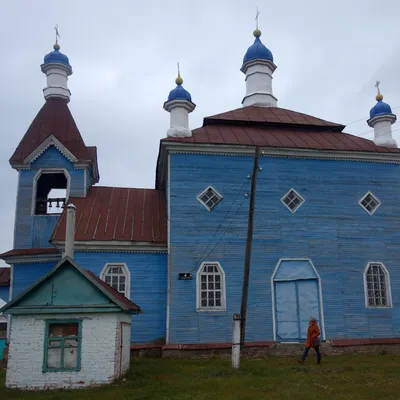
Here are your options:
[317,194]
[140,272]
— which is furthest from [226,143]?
[140,272]

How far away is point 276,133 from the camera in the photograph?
59.7 ft

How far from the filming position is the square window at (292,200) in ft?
54.7

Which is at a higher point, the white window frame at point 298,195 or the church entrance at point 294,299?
the white window frame at point 298,195

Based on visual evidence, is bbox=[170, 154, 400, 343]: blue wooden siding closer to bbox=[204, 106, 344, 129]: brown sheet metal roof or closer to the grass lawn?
bbox=[204, 106, 344, 129]: brown sheet metal roof

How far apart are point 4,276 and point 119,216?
197 inches

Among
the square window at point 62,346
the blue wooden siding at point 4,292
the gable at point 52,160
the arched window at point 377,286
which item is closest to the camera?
the square window at point 62,346

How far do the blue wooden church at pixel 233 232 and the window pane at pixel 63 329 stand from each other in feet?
16.9

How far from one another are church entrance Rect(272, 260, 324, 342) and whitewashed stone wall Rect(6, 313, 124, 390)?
683 centimetres

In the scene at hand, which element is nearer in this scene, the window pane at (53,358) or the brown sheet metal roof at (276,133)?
the window pane at (53,358)

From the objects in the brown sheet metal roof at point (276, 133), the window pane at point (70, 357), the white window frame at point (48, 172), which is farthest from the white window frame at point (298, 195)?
the window pane at point (70, 357)

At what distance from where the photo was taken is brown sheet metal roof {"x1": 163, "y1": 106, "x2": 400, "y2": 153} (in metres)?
17.1

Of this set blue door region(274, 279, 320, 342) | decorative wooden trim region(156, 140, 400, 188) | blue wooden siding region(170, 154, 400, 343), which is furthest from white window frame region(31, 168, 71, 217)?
blue door region(274, 279, 320, 342)

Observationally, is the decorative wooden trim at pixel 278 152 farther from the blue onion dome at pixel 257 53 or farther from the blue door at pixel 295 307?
the blue onion dome at pixel 257 53

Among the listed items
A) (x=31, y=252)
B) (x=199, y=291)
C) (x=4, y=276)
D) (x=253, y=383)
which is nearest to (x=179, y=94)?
(x=199, y=291)
